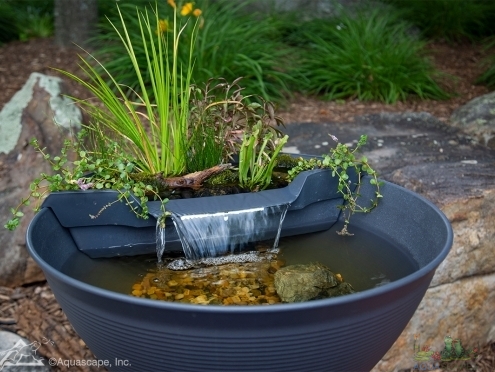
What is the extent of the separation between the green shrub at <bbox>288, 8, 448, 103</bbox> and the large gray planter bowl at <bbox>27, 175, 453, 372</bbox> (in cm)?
334

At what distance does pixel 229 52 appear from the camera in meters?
4.55

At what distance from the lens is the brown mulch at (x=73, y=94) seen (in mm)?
2484

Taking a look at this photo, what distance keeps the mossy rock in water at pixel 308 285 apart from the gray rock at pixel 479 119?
202 centimetres

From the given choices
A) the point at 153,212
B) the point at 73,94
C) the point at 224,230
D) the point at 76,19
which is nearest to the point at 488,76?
the point at 73,94

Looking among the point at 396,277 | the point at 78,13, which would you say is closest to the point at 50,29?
the point at 78,13

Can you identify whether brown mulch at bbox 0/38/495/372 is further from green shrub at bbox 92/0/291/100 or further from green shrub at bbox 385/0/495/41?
green shrub at bbox 92/0/291/100

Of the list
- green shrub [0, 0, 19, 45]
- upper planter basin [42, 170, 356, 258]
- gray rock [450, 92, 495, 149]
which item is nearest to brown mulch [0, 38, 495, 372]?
green shrub [0, 0, 19, 45]

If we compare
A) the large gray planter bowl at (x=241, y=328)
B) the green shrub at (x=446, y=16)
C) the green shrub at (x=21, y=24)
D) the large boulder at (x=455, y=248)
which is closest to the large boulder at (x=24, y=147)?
the large boulder at (x=455, y=248)

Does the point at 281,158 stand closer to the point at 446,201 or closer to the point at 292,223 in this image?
the point at 292,223

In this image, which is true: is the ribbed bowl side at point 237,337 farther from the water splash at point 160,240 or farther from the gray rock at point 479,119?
the gray rock at point 479,119

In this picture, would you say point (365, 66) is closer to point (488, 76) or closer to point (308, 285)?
point (488, 76)

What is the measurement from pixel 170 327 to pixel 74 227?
0.60m

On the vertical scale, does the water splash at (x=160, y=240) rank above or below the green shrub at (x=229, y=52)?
above

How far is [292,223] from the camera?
1831 millimetres
